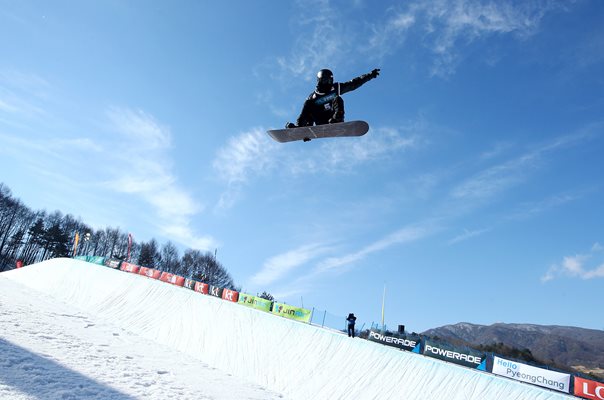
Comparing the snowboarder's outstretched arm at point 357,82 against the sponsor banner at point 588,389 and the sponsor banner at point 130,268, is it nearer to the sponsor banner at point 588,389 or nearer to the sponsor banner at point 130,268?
the sponsor banner at point 588,389

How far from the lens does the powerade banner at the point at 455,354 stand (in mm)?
17797

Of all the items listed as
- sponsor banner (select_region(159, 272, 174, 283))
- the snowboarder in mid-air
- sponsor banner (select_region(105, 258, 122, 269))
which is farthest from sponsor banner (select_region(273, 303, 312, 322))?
sponsor banner (select_region(105, 258, 122, 269))

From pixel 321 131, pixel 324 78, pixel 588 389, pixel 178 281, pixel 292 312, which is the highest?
pixel 324 78

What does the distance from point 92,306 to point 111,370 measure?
2092 centimetres

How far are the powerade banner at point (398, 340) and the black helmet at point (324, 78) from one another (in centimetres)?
1764

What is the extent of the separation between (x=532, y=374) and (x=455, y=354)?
3.50 m

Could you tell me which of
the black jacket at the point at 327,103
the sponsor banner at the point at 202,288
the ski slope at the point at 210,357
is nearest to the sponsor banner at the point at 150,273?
the ski slope at the point at 210,357

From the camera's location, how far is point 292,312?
1074 inches

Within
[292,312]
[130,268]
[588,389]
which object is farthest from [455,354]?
[130,268]

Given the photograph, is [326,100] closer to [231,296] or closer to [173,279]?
[231,296]

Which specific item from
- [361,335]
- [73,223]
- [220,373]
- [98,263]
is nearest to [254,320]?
[220,373]

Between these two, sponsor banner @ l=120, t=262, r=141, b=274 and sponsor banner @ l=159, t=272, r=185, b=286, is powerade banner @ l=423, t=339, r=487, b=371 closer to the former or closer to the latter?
sponsor banner @ l=159, t=272, r=185, b=286

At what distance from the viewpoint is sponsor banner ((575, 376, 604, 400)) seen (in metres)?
13.8

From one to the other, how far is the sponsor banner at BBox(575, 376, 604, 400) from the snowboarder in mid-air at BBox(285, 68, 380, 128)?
14899 millimetres
